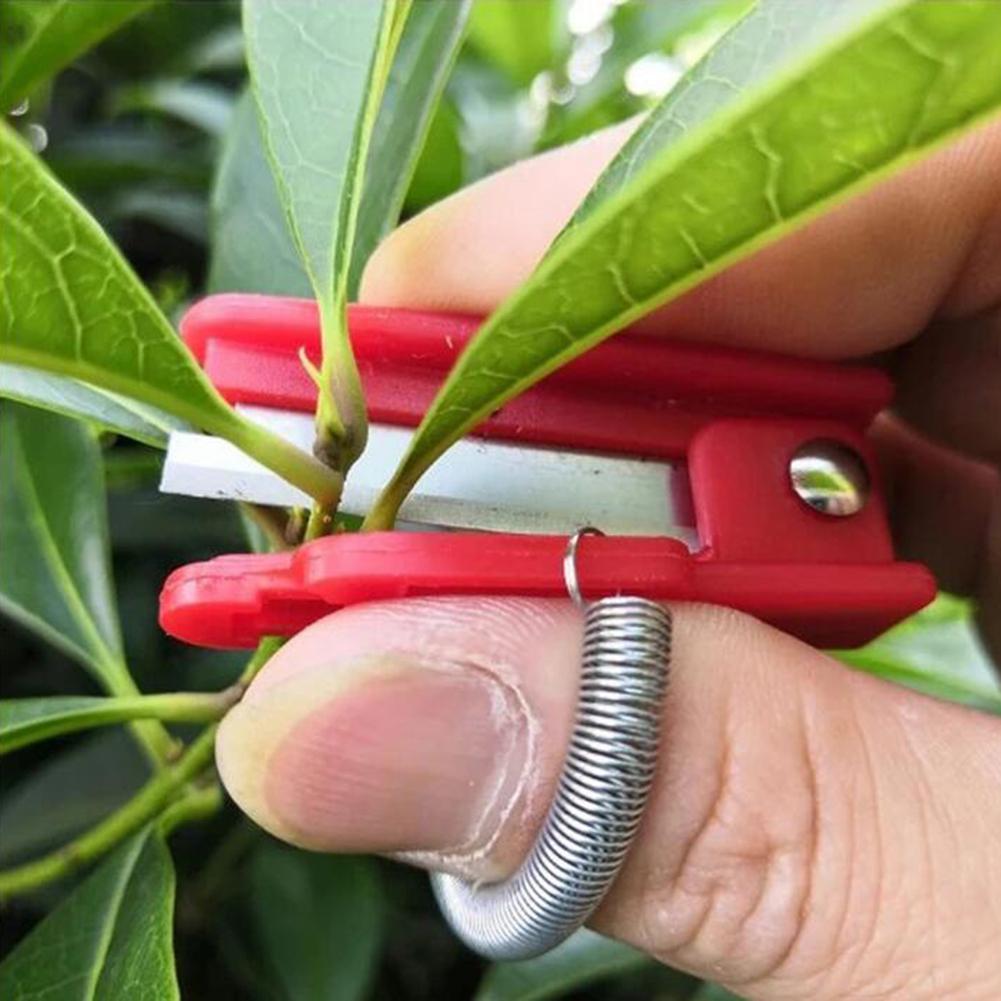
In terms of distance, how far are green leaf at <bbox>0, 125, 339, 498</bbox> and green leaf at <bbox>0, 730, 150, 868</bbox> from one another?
1.43ft

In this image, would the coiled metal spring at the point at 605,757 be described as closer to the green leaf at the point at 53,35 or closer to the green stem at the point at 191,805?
the green stem at the point at 191,805

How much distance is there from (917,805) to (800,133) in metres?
0.31

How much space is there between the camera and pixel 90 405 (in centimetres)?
65

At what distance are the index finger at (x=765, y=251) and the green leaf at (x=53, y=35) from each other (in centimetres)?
22

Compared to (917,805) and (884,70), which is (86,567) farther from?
(884,70)

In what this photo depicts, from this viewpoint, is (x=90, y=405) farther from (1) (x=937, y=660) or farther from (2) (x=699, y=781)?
(1) (x=937, y=660)

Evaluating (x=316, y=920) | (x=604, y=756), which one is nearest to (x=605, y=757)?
(x=604, y=756)

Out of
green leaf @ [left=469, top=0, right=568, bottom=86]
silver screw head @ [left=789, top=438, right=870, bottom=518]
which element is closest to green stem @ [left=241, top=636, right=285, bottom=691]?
silver screw head @ [left=789, top=438, right=870, bottom=518]

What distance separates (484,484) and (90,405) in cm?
18

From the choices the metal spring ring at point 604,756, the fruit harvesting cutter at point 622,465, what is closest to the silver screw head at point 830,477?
the fruit harvesting cutter at point 622,465

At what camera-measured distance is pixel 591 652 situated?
1.75 ft

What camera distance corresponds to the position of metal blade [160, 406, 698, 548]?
60 cm

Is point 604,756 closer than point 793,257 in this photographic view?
Yes

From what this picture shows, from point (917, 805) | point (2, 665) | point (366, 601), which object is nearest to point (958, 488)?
point (917, 805)
